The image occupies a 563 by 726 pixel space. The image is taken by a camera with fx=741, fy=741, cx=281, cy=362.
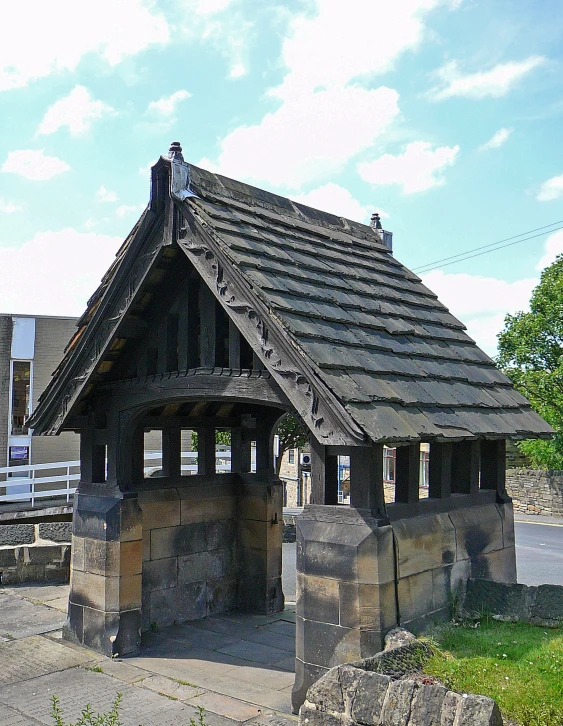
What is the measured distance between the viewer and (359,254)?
9.17 metres

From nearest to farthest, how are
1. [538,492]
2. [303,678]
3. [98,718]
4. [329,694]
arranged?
[98,718] < [329,694] < [303,678] < [538,492]

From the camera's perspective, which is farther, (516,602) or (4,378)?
(4,378)

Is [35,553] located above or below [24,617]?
above

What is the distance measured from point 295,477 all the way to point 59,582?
34.9 m

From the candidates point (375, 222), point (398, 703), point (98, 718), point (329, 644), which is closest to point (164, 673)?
point (329, 644)

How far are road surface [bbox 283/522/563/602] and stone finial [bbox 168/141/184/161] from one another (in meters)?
7.03

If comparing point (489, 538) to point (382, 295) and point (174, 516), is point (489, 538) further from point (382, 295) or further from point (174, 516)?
point (174, 516)

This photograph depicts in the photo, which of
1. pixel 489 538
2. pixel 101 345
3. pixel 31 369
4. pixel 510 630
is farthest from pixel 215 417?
pixel 31 369

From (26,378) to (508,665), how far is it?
2010 centimetres

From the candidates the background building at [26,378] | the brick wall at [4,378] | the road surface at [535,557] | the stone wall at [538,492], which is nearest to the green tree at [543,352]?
the stone wall at [538,492]

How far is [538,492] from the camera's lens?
3008 centimetres

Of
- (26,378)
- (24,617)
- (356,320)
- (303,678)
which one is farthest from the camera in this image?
(26,378)

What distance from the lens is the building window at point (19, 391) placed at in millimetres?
22953

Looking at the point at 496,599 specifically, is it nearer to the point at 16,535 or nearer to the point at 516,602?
the point at 516,602
